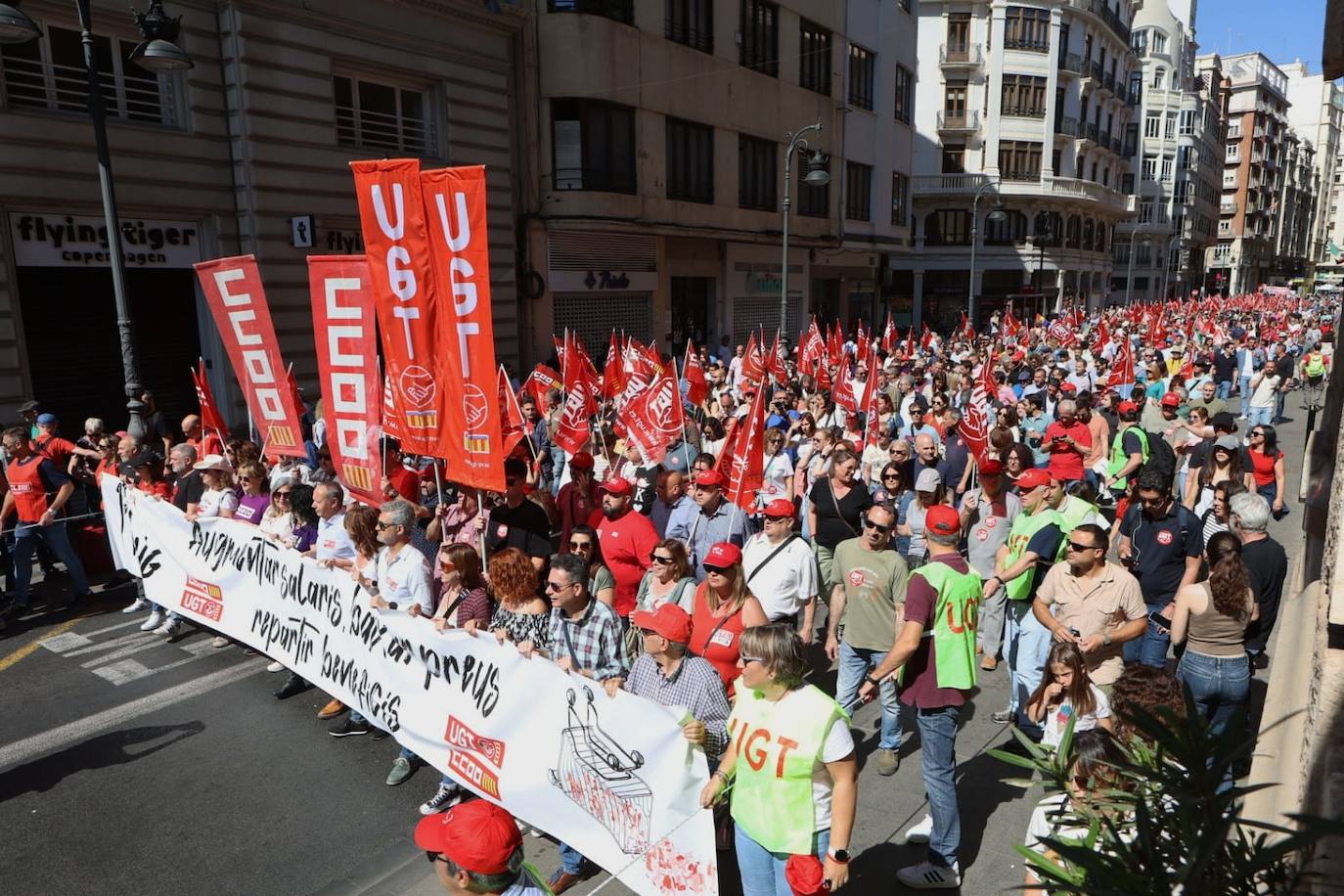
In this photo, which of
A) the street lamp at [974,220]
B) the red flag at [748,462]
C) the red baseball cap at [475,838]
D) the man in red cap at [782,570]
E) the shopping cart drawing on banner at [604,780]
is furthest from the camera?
the street lamp at [974,220]

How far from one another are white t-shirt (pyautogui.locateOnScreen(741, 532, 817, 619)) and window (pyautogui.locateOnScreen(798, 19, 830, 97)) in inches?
1098

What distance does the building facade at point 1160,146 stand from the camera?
7431 cm

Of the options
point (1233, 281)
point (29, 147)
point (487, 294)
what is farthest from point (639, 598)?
point (1233, 281)

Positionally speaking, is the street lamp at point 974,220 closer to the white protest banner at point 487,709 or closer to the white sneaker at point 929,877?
Result: the white protest banner at point 487,709

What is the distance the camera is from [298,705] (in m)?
6.58

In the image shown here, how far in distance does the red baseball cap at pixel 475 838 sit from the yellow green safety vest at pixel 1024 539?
4380mm

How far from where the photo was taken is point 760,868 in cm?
366

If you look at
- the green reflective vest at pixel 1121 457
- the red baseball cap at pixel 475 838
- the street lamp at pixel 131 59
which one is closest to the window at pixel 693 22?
the street lamp at pixel 131 59

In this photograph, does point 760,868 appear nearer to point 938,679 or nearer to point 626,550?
point 938,679

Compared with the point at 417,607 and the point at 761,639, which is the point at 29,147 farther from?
the point at 761,639

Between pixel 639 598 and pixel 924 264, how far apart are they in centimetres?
5094

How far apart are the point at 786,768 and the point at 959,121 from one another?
5598 centimetres

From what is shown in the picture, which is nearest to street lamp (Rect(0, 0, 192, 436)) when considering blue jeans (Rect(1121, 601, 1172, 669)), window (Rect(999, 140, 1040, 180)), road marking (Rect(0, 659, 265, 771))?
road marking (Rect(0, 659, 265, 771))

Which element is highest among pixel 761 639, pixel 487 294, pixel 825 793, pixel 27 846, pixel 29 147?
pixel 29 147
